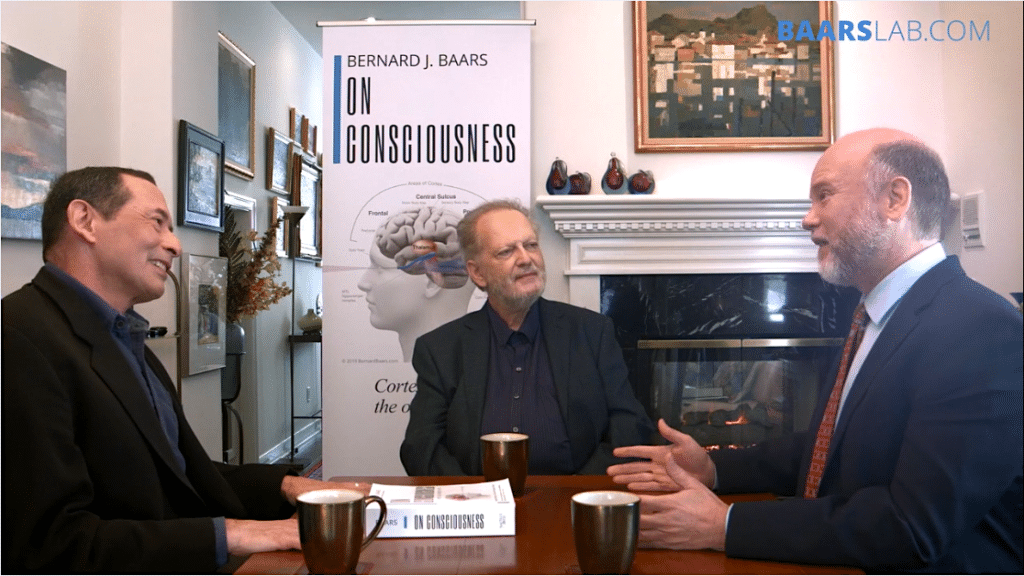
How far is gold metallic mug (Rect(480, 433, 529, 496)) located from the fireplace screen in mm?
2402

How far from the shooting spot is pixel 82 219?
64.1 inches

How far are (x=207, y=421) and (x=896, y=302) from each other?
11.2 feet

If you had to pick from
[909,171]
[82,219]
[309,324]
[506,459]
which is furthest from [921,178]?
[309,324]

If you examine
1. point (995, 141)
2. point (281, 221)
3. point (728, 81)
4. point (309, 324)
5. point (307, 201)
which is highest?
point (728, 81)

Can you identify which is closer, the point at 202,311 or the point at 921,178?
the point at 921,178

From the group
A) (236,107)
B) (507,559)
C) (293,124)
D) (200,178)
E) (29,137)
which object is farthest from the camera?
(293,124)

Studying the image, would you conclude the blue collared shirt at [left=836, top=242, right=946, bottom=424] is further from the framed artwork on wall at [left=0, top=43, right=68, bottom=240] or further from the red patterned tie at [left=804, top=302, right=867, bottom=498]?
the framed artwork on wall at [left=0, top=43, right=68, bottom=240]

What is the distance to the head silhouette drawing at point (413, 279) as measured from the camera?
3496mm

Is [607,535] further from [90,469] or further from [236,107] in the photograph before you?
[236,107]

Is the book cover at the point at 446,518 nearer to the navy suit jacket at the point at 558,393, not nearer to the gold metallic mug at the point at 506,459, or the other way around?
the gold metallic mug at the point at 506,459

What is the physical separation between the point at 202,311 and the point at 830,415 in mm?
3191

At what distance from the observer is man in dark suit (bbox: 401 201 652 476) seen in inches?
81.0

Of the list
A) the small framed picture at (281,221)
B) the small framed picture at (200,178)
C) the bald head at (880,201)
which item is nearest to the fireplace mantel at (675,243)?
the small framed picture at (200,178)

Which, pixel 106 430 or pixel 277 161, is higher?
pixel 277 161
